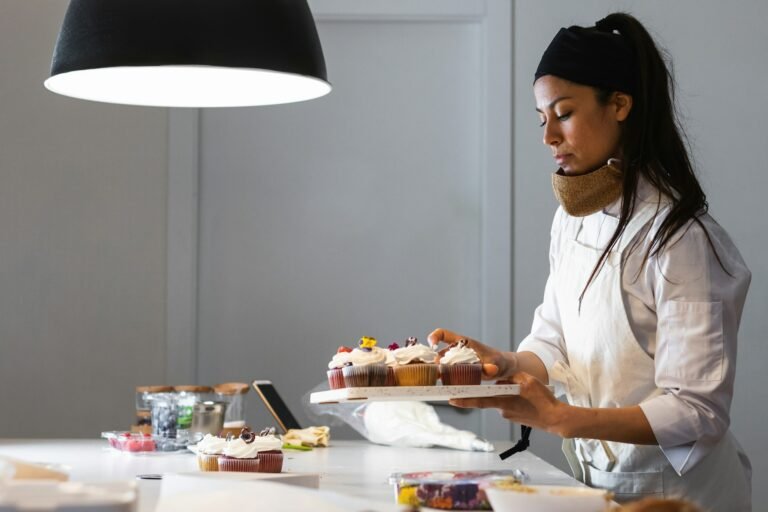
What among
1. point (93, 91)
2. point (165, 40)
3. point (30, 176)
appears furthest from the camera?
point (30, 176)

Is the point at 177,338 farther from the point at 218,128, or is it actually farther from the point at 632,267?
the point at 632,267

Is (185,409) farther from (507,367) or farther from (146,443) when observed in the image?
(507,367)

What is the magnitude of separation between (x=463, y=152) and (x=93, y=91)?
6.10 feet

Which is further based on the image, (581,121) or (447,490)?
(581,121)

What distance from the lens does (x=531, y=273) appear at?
3.77 metres

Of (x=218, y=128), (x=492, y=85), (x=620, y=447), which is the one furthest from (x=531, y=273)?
(x=620, y=447)

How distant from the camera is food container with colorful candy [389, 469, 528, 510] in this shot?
1.48 m

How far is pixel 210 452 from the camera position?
1.94 m

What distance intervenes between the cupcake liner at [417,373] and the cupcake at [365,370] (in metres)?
0.03

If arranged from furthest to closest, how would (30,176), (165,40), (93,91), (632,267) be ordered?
1. (30,176)
2. (93,91)
3. (632,267)
4. (165,40)

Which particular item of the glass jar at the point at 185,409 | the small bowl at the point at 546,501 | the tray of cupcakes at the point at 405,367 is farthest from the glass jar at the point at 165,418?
the small bowl at the point at 546,501

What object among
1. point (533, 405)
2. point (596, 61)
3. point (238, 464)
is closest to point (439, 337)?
point (533, 405)

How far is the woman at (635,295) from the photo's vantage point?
1.83 meters

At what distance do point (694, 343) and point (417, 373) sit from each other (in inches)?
22.7
